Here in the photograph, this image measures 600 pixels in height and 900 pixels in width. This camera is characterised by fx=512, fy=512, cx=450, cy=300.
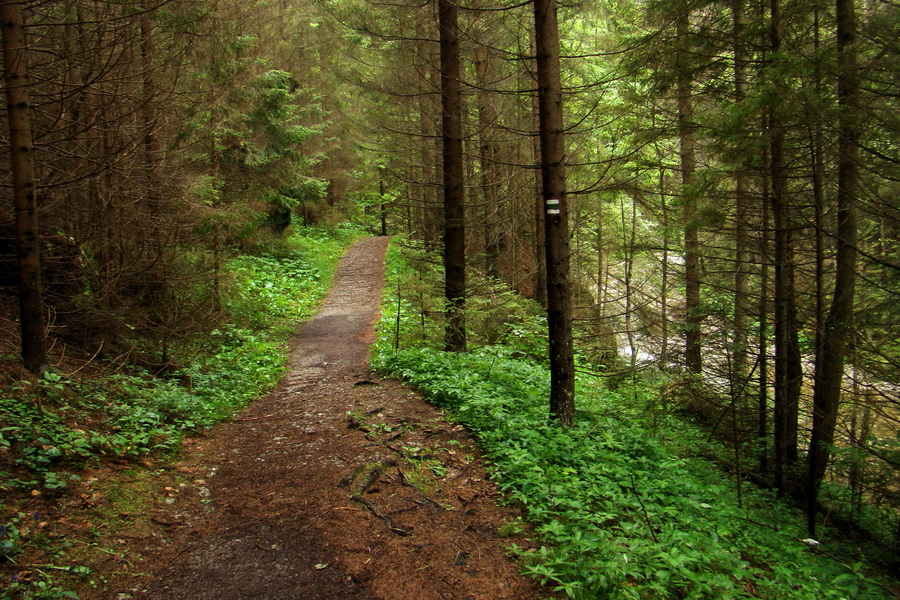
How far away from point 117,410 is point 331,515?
3186 millimetres

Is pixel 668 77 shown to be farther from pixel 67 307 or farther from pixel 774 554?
pixel 67 307

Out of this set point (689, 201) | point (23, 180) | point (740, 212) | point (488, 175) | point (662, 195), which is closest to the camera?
point (23, 180)

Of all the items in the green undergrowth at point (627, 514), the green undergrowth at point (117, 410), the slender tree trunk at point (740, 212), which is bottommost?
the green undergrowth at point (627, 514)

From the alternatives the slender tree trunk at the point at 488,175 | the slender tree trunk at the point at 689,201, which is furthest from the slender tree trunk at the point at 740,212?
the slender tree trunk at the point at 488,175

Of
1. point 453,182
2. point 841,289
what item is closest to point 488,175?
point 453,182

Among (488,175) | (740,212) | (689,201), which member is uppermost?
(488,175)

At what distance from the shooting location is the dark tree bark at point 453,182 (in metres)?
8.59

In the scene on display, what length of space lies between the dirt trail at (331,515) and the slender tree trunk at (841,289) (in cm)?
421

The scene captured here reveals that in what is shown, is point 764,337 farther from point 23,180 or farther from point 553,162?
point 23,180

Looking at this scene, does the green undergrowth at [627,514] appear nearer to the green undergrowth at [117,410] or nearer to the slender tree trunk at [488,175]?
the green undergrowth at [117,410]

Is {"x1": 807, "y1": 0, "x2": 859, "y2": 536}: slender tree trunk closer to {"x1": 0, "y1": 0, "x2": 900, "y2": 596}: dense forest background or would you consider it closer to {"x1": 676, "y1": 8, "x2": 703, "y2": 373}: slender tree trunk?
{"x1": 0, "y1": 0, "x2": 900, "y2": 596}: dense forest background

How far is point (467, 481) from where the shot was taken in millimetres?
5184

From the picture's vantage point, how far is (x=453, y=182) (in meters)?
9.05

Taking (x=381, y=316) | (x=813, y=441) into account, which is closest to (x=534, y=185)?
(x=381, y=316)
